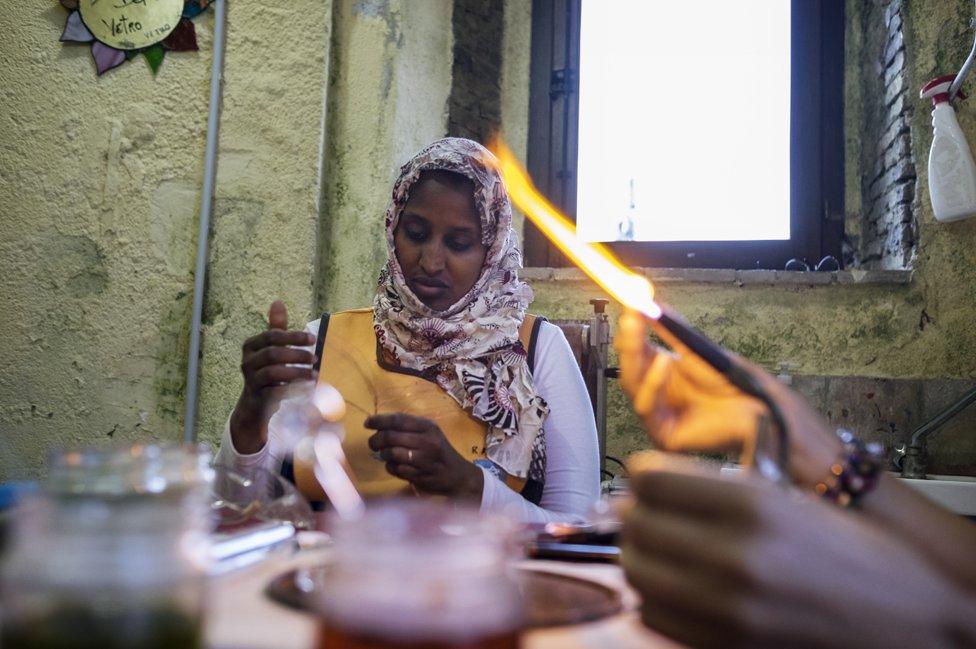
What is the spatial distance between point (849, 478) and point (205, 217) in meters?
2.54

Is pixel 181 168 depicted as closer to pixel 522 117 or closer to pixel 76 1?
pixel 76 1

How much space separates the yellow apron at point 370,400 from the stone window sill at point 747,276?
107 cm

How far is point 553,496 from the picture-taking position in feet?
6.33

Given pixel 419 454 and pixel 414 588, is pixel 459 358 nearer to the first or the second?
pixel 419 454

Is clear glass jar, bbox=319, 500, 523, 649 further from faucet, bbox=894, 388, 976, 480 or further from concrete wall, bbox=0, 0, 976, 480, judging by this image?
faucet, bbox=894, 388, 976, 480

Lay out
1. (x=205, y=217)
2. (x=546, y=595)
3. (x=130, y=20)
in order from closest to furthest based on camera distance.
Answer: (x=546, y=595) < (x=205, y=217) < (x=130, y=20)

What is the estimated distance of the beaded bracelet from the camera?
2.44ft

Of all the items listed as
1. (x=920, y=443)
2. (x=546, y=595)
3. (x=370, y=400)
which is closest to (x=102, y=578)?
(x=546, y=595)

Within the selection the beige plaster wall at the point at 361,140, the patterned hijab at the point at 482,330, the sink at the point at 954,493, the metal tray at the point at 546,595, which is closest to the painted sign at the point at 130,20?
the beige plaster wall at the point at 361,140

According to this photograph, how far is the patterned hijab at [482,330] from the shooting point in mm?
1932

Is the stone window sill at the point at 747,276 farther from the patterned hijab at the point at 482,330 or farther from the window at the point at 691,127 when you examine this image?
the patterned hijab at the point at 482,330

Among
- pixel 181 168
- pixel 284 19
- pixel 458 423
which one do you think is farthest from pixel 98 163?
pixel 458 423

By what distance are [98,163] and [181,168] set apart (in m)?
0.34

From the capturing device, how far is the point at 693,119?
3.41 meters
